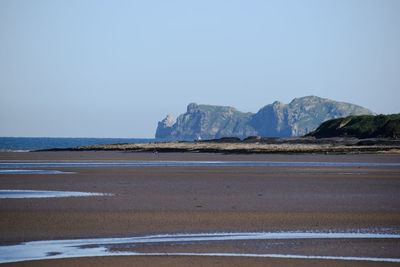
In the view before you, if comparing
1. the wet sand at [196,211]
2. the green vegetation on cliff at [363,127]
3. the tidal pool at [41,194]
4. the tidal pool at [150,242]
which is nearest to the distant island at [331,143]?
the green vegetation on cliff at [363,127]

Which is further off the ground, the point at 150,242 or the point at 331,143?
the point at 331,143

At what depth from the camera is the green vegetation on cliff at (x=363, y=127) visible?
2913 inches

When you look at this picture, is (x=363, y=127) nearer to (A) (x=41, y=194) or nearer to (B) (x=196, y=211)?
(A) (x=41, y=194)

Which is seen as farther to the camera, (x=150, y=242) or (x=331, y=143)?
(x=331, y=143)

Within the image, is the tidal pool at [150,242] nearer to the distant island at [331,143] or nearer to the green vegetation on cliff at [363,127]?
the distant island at [331,143]

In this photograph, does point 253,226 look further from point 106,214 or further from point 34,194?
point 34,194

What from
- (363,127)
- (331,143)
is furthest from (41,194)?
(363,127)

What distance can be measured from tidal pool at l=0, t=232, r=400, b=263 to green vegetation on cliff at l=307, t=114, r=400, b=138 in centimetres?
6543

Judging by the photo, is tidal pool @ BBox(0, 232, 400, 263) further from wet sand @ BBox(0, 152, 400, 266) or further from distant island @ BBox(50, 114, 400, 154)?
distant island @ BBox(50, 114, 400, 154)

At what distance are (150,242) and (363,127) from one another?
250 feet

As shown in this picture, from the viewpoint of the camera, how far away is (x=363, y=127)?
80.1 meters

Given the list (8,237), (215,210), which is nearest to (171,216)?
(215,210)

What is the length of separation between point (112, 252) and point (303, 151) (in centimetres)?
4917

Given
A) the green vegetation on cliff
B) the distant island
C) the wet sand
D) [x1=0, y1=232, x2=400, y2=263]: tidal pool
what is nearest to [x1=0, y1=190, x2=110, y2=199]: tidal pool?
the wet sand
